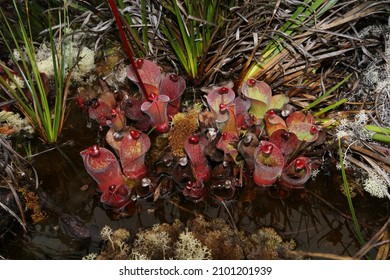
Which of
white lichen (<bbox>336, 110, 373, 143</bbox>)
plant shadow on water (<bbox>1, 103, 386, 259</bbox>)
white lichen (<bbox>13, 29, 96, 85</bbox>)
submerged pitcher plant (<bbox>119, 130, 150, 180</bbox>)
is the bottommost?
plant shadow on water (<bbox>1, 103, 386, 259</bbox>)

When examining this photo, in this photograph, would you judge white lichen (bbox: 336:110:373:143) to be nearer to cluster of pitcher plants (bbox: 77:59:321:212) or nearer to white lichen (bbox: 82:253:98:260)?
cluster of pitcher plants (bbox: 77:59:321:212)

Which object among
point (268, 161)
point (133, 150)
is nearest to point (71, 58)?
point (133, 150)

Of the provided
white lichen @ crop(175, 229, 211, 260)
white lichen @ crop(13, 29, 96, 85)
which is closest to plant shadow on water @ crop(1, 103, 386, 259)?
white lichen @ crop(175, 229, 211, 260)

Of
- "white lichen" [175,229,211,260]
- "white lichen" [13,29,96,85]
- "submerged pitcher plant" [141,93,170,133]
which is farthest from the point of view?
"white lichen" [13,29,96,85]

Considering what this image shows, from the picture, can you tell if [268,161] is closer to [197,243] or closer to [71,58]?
[197,243]

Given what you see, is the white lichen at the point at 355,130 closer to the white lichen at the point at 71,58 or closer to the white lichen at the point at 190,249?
the white lichen at the point at 190,249

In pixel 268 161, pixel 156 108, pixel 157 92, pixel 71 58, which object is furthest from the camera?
pixel 71 58
